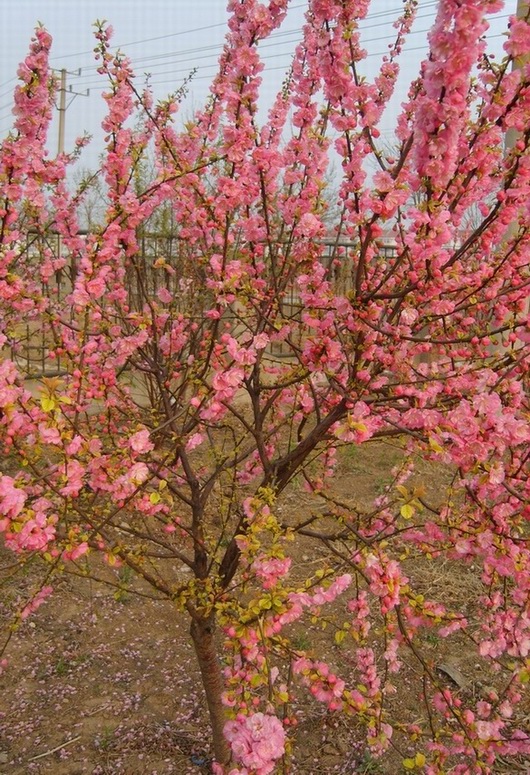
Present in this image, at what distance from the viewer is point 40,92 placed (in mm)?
2043

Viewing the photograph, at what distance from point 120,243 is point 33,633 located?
94.2 inches

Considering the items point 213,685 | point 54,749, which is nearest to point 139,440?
point 213,685

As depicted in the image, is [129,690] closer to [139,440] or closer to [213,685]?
[213,685]

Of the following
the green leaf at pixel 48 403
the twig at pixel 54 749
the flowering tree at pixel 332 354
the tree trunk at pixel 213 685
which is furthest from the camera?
the twig at pixel 54 749

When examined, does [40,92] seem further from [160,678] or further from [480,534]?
[160,678]

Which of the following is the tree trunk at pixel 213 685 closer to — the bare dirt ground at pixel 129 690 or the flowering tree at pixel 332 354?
the flowering tree at pixel 332 354

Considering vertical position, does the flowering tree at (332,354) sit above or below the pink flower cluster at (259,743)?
above

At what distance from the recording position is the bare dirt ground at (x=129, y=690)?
2.67 meters

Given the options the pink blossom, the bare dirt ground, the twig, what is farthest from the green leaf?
the twig

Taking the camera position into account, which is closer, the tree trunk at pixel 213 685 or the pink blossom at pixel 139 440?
the pink blossom at pixel 139 440

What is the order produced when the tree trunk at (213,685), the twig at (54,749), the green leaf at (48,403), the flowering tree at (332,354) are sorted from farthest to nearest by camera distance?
the twig at (54,749) < the tree trunk at (213,685) < the flowering tree at (332,354) < the green leaf at (48,403)

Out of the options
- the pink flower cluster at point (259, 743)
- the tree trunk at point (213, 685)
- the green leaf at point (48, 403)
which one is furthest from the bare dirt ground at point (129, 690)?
the green leaf at point (48, 403)

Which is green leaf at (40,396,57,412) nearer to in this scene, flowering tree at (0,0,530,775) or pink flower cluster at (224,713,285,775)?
flowering tree at (0,0,530,775)

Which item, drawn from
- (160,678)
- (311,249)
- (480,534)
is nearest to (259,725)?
(480,534)
